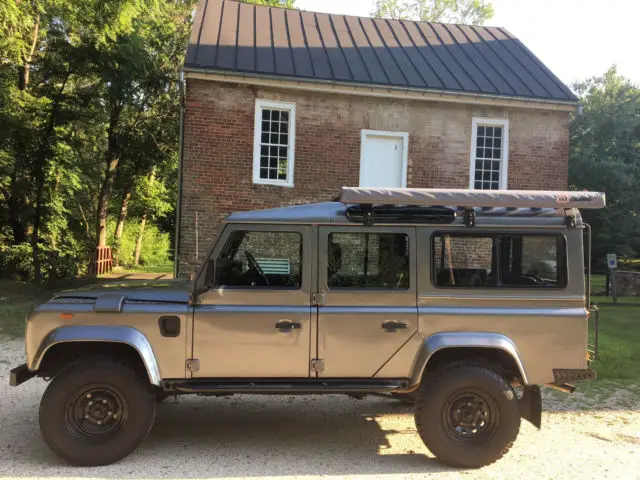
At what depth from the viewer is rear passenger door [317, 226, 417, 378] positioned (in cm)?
387

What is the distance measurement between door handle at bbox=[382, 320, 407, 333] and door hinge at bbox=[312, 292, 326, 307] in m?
0.52

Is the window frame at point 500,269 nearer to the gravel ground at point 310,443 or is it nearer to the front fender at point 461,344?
the front fender at point 461,344

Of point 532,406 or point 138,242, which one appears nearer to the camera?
point 532,406

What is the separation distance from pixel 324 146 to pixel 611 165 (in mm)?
16532

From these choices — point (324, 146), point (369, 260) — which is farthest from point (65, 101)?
point (369, 260)

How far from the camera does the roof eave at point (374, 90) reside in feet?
33.5

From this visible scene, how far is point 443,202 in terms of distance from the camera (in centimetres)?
387

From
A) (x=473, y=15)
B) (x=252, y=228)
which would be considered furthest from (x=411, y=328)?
(x=473, y=15)

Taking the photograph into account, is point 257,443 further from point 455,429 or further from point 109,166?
point 109,166

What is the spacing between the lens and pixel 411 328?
12.8ft

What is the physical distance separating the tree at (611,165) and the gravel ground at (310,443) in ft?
60.3

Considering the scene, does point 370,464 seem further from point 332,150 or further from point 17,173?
point 17,173

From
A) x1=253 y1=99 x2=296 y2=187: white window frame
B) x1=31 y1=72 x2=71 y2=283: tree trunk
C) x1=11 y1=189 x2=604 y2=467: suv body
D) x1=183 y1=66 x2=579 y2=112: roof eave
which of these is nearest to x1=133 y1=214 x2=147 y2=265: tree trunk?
x1=31 y1=72 x2=71 y2=283: tree trunk

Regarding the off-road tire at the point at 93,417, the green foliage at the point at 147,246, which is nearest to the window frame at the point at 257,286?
the off-road tire at the point at 93,417
